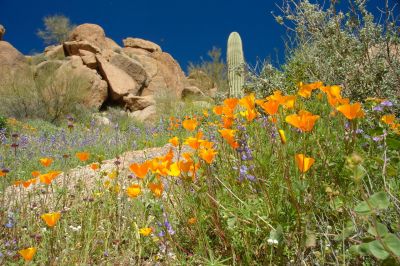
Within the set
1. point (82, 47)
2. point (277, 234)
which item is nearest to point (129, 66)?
point (82, 47)

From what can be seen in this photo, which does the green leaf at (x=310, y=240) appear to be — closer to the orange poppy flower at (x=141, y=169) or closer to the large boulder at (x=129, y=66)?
the orange poppy flower at (x=141, y=169)

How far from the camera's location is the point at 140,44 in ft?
90.1

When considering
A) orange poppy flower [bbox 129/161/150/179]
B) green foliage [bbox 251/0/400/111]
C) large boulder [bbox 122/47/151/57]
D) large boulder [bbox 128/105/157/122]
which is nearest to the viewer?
orange poppy flower [bbox 129/161/150/179]

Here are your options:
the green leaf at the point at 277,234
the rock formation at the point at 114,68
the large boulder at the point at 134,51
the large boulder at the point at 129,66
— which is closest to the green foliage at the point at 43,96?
the rock formation at the point at 114,68

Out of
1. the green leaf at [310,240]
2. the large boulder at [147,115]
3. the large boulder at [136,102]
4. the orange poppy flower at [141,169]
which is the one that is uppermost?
the large boulder at [136,102]

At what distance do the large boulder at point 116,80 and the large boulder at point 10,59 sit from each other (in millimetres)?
4127

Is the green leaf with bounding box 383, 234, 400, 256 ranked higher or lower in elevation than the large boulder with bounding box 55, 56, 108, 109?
lower

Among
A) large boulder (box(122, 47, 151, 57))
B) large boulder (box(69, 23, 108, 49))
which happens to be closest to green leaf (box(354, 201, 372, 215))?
large boulder (box(69, 23, 108, 49))

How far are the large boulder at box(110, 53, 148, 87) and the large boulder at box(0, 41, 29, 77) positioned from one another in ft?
15.6

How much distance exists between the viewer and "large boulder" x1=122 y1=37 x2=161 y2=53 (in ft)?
89.7

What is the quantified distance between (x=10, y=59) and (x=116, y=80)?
6418 mm

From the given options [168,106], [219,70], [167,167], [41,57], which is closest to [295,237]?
[167,167]

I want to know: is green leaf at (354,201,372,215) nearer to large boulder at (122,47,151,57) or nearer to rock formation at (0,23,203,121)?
rock formation at (0,23,203,121)

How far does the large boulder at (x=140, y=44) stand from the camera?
27344 mm
